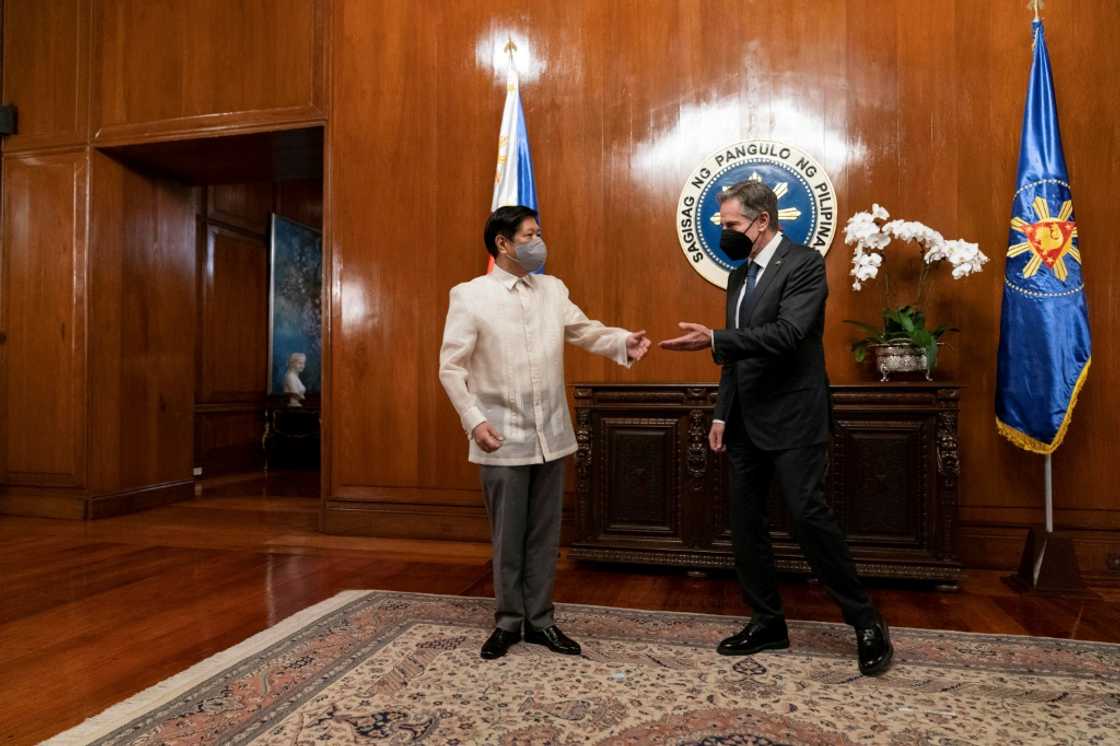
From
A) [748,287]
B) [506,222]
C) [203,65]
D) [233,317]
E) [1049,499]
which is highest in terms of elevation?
[203,65]

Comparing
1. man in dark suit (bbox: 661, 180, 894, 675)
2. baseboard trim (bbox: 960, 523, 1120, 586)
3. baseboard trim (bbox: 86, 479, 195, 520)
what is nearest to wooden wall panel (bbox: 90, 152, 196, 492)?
baseboard trim (bbox: 86, 479, 195, 520)

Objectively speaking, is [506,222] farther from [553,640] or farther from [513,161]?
[513,161]

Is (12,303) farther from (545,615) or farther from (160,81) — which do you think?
(545,615)

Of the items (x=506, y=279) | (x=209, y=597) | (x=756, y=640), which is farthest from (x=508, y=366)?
(x=209, y=597)

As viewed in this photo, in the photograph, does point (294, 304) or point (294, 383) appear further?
point (294, 304)

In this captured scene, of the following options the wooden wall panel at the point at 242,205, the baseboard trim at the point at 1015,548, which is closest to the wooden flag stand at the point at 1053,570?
the baseboard trim at the point at 1015,548

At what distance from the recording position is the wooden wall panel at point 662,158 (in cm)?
385

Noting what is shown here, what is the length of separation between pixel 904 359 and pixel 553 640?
7.37 feet

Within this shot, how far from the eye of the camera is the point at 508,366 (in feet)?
8.16

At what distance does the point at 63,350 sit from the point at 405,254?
110 inches

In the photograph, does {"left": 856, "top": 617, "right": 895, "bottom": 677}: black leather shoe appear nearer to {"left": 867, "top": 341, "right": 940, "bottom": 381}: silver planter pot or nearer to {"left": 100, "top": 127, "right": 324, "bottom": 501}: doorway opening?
{"left": 867, "top": 341, "right": 940, "bottom": 381}: silver planter pot

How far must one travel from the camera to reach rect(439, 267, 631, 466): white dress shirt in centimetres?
246

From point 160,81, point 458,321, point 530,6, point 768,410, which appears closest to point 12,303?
point 160,81

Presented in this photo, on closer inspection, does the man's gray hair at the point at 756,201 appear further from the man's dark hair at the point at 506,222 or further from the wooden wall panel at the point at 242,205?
the wooden wall panel at the point at 242,205
